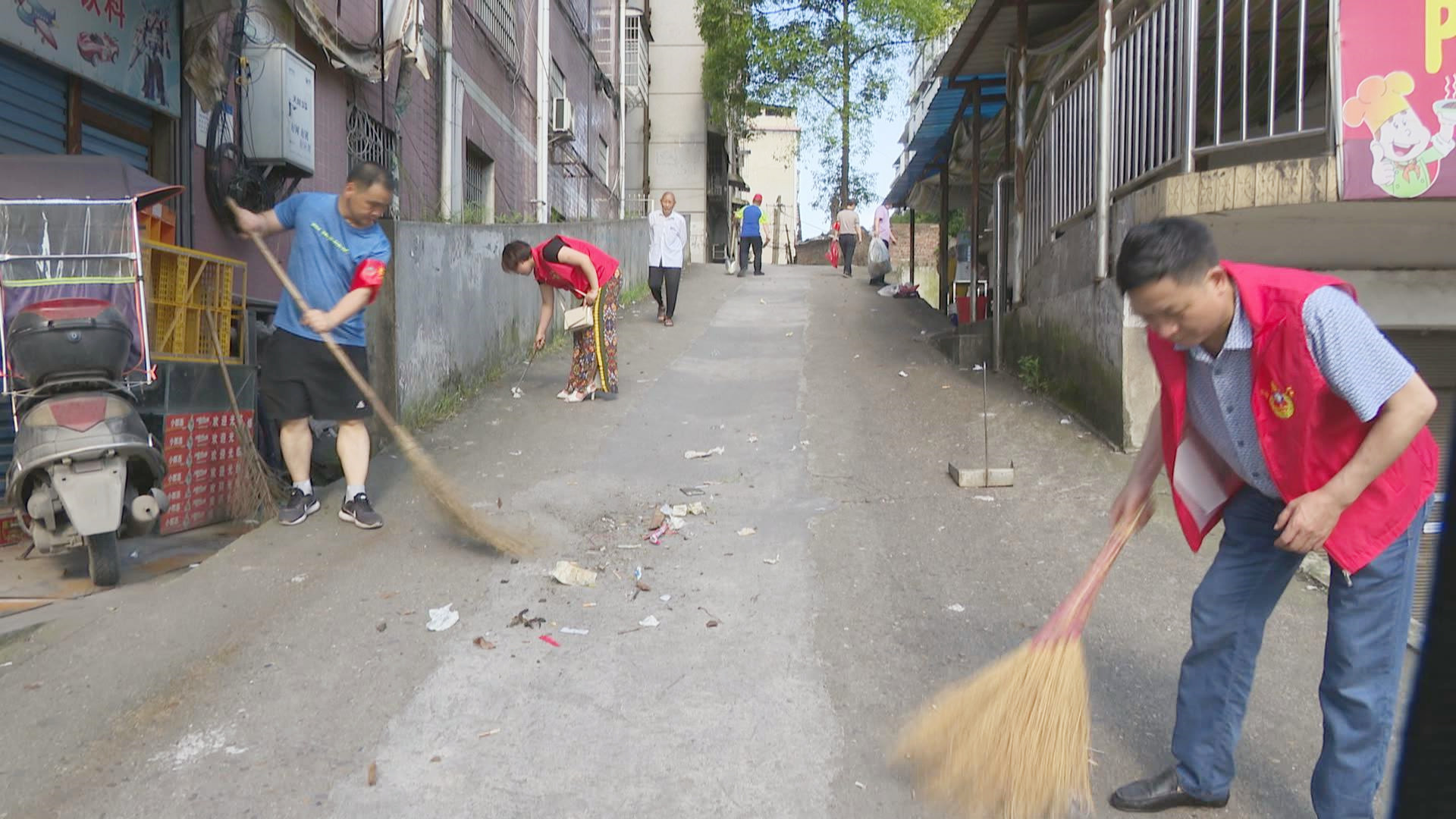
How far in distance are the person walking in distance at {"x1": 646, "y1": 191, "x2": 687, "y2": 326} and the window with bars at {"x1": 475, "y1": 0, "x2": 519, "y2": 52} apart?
10.2 feet

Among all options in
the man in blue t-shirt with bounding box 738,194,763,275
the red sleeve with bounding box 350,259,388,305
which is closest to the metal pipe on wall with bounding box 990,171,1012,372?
the red sleeve with bounding box 350,259,388,305

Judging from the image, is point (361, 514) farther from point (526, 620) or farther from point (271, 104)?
point (271, 104)

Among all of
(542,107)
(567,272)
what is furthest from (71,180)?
(542,107)

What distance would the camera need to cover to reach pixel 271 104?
23.8 ft

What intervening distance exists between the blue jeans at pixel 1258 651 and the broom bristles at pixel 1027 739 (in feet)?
1.12

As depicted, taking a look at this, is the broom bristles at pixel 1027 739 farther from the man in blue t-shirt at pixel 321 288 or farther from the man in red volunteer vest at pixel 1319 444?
the man in blue t-shirt at pixel 321 288

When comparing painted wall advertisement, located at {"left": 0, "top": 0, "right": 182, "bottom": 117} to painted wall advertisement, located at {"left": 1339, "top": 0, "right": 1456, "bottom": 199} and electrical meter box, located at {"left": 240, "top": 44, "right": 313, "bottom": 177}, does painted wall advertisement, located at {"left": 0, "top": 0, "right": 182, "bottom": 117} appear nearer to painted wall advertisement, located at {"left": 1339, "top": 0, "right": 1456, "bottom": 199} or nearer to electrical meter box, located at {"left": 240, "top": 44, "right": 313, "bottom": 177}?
electrical meter box, located at {"left": 240, "top": 44, "right": 313, "bottom": 177}

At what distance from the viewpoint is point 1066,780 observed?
105 inches

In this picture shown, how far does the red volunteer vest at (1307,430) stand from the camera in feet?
→ 7.99

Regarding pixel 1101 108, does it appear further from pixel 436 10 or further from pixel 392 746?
pixel 436 10

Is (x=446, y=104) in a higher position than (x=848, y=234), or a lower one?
higher

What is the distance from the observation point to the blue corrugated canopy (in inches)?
427

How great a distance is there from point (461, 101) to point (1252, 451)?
35.9 ft

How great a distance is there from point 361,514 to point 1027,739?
363 centimetres
